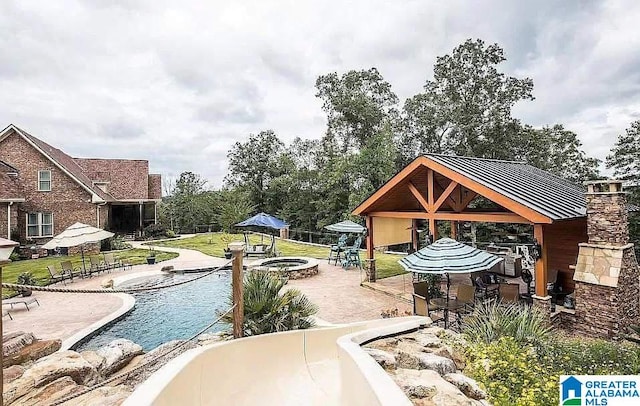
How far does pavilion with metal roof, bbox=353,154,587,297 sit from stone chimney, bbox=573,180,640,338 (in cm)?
60

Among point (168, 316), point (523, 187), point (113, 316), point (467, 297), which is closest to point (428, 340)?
point (467, 297)

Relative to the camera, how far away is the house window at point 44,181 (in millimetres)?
21266

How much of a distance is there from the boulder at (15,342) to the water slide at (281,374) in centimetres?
393

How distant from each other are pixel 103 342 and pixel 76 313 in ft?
8.42

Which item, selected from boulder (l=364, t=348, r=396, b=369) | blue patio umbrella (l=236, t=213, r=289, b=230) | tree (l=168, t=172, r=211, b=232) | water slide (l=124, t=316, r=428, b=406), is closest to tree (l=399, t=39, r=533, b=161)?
blue patio umbrella (l=236, t=213, r=289, b=230)

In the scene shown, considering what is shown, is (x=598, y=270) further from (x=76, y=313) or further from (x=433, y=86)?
(x=433, y=86)

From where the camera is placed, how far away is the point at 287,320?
245 inches

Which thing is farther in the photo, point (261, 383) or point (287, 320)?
point (287, 320)

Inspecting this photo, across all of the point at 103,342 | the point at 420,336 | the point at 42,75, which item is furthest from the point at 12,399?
the point at 42,75

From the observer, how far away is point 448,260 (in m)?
7.34

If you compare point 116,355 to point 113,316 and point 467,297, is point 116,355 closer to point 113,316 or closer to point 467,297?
point 113,316

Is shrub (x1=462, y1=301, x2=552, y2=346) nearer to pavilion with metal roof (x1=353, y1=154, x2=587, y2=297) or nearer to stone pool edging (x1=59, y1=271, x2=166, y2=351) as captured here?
pavilion with metal roof (x1=353, y1=154, x2=587, y2=297)

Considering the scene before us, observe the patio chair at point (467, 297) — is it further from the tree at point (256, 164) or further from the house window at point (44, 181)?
the tree at point (256, 164)

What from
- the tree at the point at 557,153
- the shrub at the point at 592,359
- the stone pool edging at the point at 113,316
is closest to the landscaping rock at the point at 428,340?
the shrub at the point at 592,359
